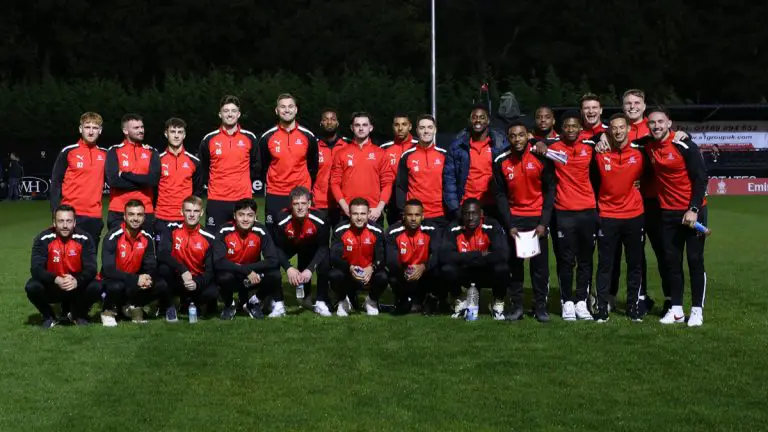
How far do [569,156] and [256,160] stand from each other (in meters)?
3.21

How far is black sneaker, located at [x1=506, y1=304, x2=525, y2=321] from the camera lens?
32.9 feet

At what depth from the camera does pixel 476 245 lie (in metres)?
10.3

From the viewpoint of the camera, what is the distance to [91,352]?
28.5ft

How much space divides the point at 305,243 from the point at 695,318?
372 cm

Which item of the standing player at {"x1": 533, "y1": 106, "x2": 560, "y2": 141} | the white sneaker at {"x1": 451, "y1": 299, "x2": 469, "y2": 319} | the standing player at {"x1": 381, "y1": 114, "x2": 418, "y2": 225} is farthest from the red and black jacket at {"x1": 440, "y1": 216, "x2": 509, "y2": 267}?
the standing player at {"x1": 381, "y1": 114, "x2": 418, "y2": 225}

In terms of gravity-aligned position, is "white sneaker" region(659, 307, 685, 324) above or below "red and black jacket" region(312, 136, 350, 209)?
below

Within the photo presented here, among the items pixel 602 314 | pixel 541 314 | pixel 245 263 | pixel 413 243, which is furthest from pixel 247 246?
pixel 602 314

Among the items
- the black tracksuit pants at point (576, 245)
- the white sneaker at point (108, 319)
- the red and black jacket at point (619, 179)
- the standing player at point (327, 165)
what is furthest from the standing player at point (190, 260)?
the red and black jacket at point (619, 179)

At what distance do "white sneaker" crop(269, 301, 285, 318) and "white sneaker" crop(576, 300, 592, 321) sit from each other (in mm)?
2688

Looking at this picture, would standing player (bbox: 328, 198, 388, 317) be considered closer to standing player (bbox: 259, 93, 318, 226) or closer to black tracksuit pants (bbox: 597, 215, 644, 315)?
standing player (bbox: 259, 93, 318, 226)

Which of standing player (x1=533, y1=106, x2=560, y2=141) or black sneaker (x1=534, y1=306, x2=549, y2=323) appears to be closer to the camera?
black sneaker (x1=534, y1=306, x2=549, y2=323)

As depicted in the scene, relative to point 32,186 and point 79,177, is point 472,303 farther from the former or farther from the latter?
point 32,186

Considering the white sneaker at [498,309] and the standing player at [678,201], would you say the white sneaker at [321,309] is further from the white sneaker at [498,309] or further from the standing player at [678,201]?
the standing player at [678,201]

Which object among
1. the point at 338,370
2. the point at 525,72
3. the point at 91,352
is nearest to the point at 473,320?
the point at 338,370
